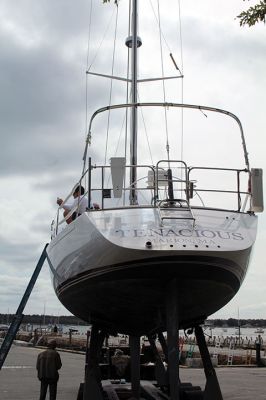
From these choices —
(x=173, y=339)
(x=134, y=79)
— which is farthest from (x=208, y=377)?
(x=134, y=79)

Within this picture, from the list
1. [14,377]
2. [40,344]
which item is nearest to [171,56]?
[14,377]

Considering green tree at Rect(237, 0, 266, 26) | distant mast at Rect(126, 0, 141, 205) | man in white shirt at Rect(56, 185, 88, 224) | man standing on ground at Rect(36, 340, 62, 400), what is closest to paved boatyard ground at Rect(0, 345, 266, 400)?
man standing on ground at Rect(36, 340, 62, 400)

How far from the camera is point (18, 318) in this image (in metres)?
10.2

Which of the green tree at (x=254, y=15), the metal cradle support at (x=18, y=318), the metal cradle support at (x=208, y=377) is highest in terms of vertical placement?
the green tree at (x=254, y=15)

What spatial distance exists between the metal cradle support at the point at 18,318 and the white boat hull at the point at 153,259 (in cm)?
363

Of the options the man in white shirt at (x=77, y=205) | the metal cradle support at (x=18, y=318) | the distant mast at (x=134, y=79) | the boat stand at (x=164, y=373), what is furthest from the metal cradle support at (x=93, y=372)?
the metal cradle support at (x=18, y=318)

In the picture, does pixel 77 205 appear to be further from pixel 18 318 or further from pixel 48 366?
pixel 18 318

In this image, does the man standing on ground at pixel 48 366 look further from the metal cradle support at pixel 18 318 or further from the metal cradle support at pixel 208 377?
the metal cradle support at pixel 208 377

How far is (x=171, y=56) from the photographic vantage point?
11.0 metres

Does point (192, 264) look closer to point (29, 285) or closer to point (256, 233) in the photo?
point (256, 233)

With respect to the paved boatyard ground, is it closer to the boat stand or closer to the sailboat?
the boat stand

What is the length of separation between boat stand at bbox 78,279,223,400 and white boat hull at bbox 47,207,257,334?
13.0 inches

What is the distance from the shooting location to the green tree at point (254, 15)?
570 centimetres

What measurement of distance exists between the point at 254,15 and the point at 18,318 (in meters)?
7.23
